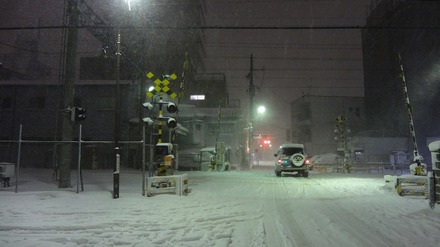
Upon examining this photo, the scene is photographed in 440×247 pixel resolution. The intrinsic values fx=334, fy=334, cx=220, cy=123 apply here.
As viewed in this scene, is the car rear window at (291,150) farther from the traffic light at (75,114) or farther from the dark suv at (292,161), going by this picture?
the traffic light at (75,114)

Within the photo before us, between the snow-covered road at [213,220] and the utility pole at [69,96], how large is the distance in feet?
7.47

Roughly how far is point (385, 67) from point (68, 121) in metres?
47.0

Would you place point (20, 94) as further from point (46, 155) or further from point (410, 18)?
point (410, 18)

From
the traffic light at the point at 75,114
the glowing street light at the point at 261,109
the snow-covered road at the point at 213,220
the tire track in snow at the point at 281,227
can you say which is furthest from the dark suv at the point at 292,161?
the traffic light at the point at 75,114

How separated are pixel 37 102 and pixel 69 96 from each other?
23.4 metres

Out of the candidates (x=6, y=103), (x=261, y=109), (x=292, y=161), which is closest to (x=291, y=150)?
(x=292, y=161)

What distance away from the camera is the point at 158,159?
42.7ft

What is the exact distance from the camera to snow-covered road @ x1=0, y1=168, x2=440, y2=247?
263 inches

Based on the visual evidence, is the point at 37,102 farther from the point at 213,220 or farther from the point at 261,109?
the point at 213,220

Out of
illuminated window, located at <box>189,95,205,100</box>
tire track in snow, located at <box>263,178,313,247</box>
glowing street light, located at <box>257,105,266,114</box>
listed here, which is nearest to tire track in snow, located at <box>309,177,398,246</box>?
tire track in snow, located at <box>263,178,313,247</box>

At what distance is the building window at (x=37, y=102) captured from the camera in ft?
114

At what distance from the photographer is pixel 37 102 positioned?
34.8 m

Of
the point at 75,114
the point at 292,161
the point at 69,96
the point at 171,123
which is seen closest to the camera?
the point at 171,123

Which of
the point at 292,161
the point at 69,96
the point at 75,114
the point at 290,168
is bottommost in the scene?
the point at 290,168
